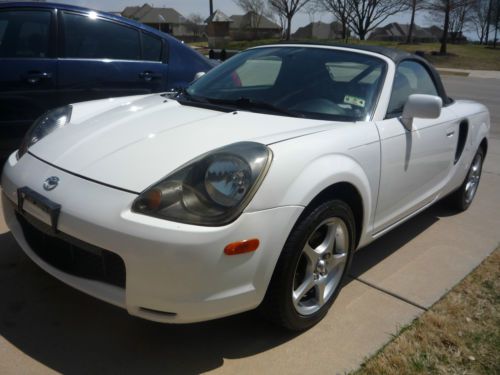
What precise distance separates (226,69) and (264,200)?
1.77 metres

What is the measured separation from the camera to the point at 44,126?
275 cm

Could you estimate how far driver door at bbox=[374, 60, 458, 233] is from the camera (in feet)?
8.75

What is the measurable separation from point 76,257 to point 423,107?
199 centimetres

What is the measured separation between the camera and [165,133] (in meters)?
2.37

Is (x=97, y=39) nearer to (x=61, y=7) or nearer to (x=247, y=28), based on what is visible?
(x=61, y=7)

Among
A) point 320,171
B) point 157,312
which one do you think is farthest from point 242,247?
point 320,171

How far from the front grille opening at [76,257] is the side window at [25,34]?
225 centimetres

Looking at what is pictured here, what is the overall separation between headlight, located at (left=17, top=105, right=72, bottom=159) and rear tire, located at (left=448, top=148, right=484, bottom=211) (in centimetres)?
320

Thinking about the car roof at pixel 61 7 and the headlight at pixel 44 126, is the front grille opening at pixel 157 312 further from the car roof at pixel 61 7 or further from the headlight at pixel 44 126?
the car roof at pixel 61 7

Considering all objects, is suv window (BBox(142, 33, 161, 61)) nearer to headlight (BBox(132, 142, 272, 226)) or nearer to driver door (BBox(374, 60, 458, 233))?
driver door (BBox(374, 60, 458, 233))

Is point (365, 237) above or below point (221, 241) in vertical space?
below

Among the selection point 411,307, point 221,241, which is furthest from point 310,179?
point 411,307

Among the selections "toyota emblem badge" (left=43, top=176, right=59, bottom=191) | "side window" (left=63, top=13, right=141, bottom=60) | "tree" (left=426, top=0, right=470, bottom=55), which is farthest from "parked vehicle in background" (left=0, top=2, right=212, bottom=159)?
"tree" (left=426, top=0, right=470, bottom=55)

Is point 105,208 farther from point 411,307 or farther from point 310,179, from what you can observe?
point 411,307
